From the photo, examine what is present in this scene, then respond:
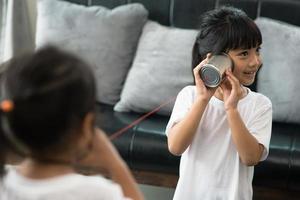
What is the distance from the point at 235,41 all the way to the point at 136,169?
1017 millimetres

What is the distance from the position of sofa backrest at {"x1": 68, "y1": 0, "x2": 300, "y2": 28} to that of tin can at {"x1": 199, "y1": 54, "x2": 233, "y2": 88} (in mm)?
1332

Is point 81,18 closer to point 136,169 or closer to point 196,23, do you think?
point 196,23

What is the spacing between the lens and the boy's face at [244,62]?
1574 mm

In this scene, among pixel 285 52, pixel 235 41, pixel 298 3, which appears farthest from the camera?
pixel 298 3

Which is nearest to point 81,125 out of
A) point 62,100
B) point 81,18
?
point 62,100

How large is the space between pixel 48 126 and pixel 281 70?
186 centimetres

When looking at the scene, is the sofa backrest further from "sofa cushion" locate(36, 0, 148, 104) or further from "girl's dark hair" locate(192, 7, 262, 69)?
"girl's dark hair" locate(192, 7, 262, 69)

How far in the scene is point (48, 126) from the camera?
2.89 ft

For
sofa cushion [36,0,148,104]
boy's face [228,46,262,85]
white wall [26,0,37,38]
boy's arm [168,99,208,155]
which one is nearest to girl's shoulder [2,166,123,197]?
boy's arm [168,99,208,155]

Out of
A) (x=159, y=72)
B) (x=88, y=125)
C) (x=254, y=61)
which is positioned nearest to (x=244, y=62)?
(x=254, y=61)

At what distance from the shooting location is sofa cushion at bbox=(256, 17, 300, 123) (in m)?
2.54

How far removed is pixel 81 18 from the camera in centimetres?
286

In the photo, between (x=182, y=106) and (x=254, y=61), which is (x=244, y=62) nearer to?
(x=254, y=61)

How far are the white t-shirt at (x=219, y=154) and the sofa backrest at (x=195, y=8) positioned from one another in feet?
4.22
